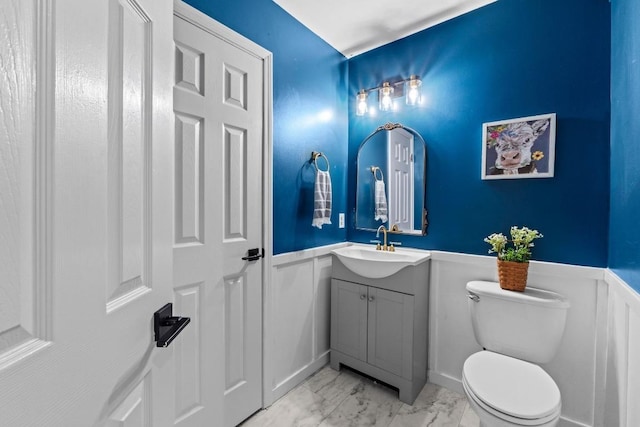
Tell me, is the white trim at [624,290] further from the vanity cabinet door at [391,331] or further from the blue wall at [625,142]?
the vanity cabinet door at [391,331]

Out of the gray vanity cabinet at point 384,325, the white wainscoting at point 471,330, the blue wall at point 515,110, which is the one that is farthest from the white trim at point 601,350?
the gray vanity cabinet at point 384,325

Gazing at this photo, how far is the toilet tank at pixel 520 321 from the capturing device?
4.79 feet

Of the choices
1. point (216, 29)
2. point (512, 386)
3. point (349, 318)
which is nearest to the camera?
point (512, 386)

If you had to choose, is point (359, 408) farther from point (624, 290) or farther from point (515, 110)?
point (515, 110)

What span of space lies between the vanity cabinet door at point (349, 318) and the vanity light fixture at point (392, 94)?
4.64ft

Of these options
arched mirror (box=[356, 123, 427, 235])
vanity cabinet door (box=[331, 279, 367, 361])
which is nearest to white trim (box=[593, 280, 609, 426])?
arched mirror (box=[356, 123, 427, 235])

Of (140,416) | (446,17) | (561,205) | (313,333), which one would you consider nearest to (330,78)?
(446,17)

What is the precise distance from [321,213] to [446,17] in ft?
5.32

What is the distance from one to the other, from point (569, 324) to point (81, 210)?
2206 millimetres

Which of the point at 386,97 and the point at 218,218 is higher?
the point at 386,97

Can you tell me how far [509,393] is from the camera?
1225 millimetres

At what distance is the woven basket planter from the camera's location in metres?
1.58

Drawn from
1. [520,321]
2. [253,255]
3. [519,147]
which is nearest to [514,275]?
[520,321]

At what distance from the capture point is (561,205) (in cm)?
161
